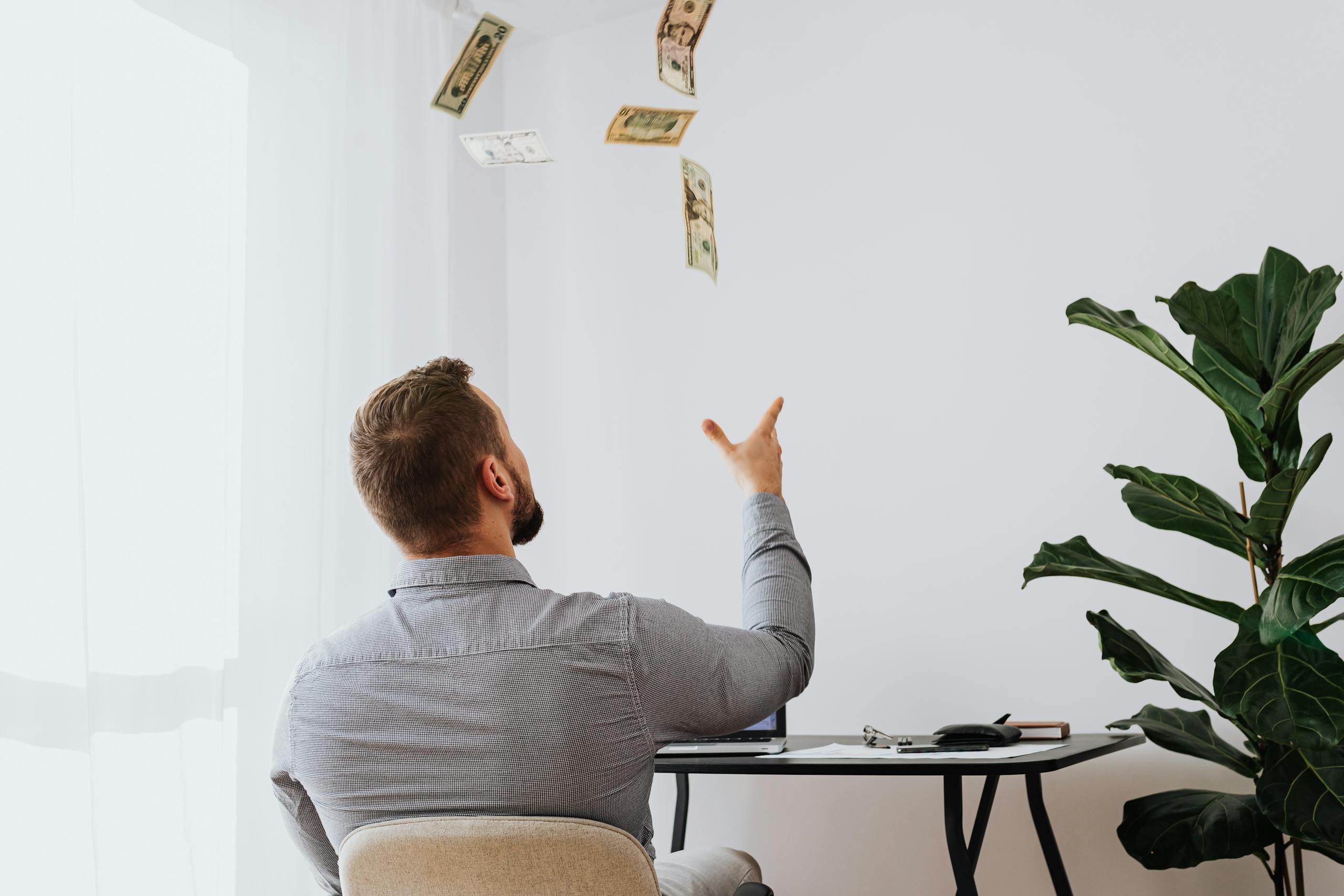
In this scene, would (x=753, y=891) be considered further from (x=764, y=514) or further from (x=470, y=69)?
(x=470, y=69)

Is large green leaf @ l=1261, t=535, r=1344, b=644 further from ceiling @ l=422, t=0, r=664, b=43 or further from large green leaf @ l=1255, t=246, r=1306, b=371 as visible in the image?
ceiling @ l=422, t=0, r=664, b=43

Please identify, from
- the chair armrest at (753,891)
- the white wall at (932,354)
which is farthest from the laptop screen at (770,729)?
the chair armrest at (753,891)

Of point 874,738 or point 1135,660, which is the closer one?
point 1135,660

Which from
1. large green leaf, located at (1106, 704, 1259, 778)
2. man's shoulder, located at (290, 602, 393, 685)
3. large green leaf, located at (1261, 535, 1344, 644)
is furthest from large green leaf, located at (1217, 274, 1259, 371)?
man's shoulder, located at (290, 602, 393, 685)

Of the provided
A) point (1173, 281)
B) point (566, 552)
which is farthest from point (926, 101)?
point (566, 552)

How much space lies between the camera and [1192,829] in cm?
182

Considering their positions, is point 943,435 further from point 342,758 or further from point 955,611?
point 342,758

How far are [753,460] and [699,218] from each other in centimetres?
137

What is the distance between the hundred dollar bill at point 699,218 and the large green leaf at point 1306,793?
4.94ft

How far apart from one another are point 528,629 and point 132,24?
1.77 meters

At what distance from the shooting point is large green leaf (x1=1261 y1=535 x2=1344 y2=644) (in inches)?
61.3

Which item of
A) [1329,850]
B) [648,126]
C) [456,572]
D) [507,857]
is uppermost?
[648,126]

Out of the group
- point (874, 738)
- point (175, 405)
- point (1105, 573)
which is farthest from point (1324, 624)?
point (175, 405)

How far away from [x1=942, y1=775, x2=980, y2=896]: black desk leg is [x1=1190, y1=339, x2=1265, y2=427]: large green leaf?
85 cm
